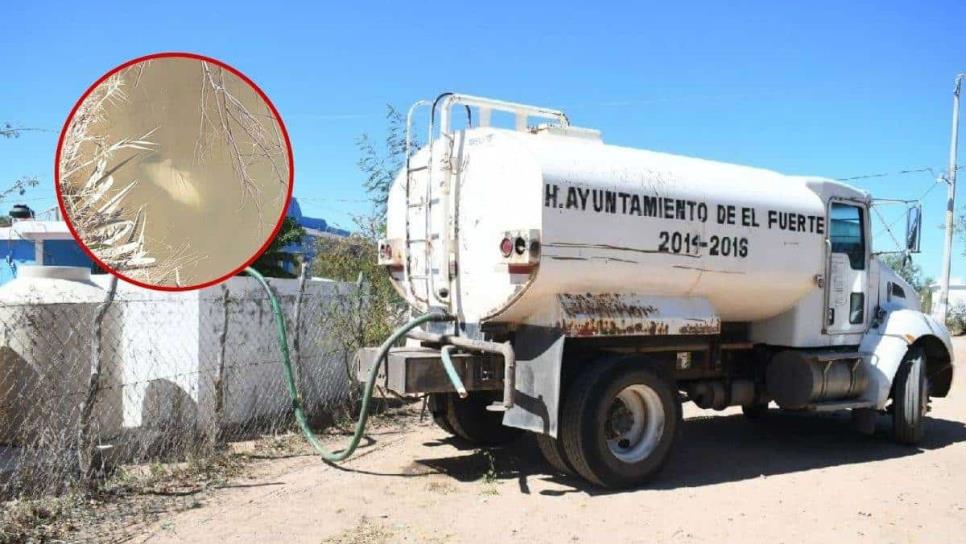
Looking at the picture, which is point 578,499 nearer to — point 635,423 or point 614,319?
point 635,423

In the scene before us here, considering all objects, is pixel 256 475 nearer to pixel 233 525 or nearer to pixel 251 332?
pixel 233 525

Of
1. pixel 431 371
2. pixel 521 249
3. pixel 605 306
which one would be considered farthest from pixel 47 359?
pixel 605 306

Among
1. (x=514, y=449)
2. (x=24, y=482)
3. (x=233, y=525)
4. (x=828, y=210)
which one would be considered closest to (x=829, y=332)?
(x=828, y=210)

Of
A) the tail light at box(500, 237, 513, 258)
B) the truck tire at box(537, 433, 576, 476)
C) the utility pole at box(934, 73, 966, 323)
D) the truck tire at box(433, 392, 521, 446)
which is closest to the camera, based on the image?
the tail light at box(500, 237, 513, 258)

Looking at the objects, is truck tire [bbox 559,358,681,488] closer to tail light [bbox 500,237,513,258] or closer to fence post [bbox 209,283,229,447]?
tail light [bbox 500,237,513,258]

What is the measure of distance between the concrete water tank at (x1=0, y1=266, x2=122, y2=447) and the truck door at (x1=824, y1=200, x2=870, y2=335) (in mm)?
7255

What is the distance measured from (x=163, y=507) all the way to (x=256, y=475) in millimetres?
1115

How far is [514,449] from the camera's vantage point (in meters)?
8.28

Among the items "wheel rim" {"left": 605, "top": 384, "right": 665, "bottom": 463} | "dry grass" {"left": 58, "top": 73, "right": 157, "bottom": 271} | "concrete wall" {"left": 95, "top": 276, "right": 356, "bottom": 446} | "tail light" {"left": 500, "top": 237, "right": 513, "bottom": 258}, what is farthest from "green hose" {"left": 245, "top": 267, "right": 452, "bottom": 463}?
"dry grass" {"left": 58, "top": 73, "right": 157, "bottom": 271}

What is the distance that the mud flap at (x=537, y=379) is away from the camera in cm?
639

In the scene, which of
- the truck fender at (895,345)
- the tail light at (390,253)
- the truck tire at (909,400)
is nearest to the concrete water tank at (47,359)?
the tail light at (390,253)

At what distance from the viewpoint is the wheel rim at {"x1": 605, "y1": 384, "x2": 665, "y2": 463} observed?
7004 millimetres

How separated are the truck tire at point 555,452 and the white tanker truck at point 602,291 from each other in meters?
0.02

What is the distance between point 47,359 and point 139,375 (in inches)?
35.1
